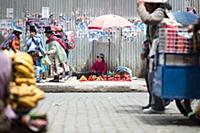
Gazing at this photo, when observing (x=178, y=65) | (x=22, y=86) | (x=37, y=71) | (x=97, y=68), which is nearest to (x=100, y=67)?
(x=97, y=68)

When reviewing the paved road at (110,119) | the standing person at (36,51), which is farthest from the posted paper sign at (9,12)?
the paved road at (110,119)

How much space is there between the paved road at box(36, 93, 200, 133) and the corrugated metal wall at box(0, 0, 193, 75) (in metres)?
7.15

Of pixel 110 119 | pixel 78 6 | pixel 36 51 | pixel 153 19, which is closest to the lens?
pixel 153 19

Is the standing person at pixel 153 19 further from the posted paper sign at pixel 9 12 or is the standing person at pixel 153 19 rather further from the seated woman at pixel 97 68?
the posted paper sign at pixel 9 12

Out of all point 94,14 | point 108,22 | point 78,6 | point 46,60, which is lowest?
point 46,60

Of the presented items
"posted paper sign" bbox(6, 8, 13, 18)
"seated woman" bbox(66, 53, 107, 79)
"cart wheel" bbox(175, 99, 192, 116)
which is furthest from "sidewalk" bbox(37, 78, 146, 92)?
"cart wheel" bbox(175, 99, 192, 116)

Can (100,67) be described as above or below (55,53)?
below

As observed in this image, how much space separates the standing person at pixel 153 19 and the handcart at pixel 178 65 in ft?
1.58

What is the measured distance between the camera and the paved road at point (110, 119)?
312 inches

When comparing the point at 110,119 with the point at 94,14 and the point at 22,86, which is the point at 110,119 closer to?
the point at 22,86

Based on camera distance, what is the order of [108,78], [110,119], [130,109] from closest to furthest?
[110,119] → [130,109] → [108,78]

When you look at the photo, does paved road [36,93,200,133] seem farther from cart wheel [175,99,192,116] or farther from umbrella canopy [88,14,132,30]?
umbrella canopy [88,14,132,30]

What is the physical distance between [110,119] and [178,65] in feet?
5.27

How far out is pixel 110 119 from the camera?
906 cm
